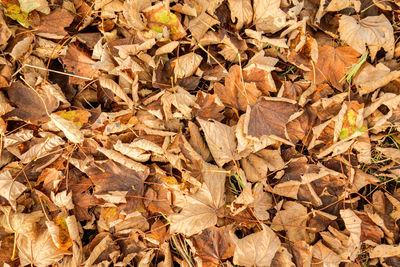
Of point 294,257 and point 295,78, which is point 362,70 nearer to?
point 295,78

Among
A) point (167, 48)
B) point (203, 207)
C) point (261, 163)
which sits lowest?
point (203, 207)

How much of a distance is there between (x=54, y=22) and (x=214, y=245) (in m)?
1.55

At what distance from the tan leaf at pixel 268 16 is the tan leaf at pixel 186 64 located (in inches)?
15.4

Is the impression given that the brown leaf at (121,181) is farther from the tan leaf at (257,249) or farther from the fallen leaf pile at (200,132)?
the tan leaf at (257,249)

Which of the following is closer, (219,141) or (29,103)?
(219,141)

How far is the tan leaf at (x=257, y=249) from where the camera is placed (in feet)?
5.13

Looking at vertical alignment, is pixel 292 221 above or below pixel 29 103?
below

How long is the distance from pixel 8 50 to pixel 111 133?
777mm

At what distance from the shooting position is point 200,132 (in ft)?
5.56

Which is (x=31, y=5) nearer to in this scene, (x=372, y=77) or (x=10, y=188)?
(x=10, y=188)

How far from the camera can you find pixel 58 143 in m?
1.75

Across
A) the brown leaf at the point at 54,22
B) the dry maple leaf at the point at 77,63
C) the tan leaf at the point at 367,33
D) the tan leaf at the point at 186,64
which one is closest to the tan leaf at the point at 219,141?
the tan leaf at the point at 186,64

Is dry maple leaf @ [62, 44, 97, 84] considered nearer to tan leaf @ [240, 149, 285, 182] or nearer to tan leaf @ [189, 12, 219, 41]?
tan leaf @ [189, 12, 219, 41]

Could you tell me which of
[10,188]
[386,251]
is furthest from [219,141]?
[10,188]
